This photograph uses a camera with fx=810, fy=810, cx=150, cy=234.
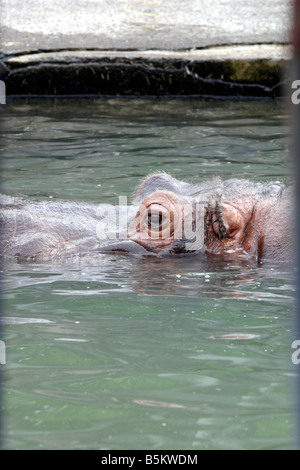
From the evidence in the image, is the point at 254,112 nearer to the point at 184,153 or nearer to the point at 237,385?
the point at 184,153

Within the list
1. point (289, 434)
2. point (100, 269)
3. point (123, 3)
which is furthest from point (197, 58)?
point (289, 434)

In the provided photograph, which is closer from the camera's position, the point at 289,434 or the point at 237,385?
the point at 289,434

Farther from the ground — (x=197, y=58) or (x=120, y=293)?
(x=197, y=58)

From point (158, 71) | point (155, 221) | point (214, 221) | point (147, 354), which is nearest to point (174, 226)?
point (155, 221)

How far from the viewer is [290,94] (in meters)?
2.04

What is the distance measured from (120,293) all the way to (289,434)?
65.4 inches

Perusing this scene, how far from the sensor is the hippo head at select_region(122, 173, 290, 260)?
4414 mm

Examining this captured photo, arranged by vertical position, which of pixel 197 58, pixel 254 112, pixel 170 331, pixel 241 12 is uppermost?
pixel 241 12

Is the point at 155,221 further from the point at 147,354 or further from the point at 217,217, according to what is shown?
the point at 147,354

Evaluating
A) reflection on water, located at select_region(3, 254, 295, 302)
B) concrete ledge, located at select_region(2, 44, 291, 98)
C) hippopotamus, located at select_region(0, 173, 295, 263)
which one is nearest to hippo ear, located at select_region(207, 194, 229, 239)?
hippopotamus, located at select_region(0, 173, 295, 263)

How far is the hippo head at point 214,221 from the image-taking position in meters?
4.41

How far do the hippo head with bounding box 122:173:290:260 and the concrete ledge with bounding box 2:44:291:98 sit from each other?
611 cm

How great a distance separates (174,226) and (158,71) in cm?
641

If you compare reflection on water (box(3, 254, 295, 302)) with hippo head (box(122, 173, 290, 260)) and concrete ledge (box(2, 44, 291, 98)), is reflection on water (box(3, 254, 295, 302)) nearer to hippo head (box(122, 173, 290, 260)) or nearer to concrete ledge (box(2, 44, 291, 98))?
hippo head (box(122, 173, 290, 260))
